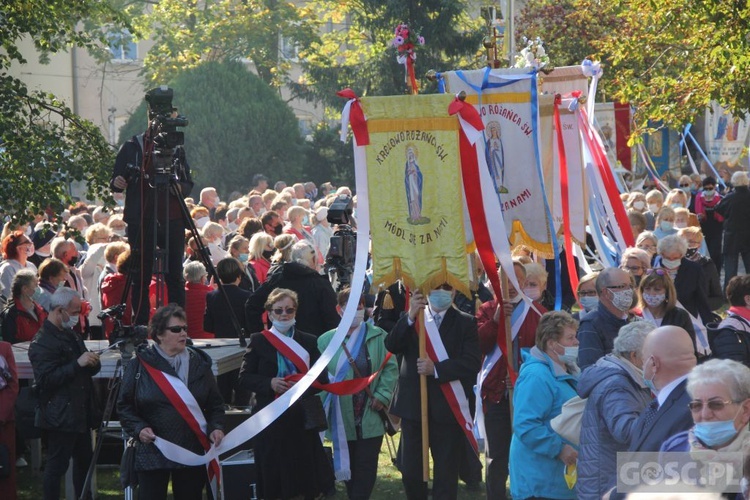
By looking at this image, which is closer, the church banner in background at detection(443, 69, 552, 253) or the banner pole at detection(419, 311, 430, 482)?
the banner pole at detection(419, 311, 430, 482)

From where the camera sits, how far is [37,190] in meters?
11.2

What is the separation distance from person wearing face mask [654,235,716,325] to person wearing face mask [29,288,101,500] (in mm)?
5317

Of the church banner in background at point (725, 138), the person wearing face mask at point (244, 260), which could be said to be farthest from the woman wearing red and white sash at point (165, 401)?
the church banner in background at point (725, 138)

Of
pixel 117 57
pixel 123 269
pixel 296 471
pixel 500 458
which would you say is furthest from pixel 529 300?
pixel 117 57

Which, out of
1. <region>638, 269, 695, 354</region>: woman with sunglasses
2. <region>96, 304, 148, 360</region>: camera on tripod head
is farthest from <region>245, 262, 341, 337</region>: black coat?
<region>638, 269, 695, 354</region>: woman with sunglasses

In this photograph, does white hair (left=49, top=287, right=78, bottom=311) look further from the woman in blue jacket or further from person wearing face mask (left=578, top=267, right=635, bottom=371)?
person wearing face mask (left=578, top=267, right=635, bottom=371)

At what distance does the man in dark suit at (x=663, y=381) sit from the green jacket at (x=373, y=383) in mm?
3615

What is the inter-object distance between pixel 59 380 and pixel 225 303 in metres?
2.84

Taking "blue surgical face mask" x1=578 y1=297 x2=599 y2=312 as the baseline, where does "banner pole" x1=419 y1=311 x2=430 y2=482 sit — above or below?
below

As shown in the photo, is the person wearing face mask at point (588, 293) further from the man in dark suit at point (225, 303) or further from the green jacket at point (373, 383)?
the man in dark suit at point (225, 303)

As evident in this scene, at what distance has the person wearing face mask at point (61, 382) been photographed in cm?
926

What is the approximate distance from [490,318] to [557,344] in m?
2.02

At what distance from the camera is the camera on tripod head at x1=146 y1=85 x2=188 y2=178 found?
10109 millimetres

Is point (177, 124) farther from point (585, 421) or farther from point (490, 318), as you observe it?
point (585, 421)
